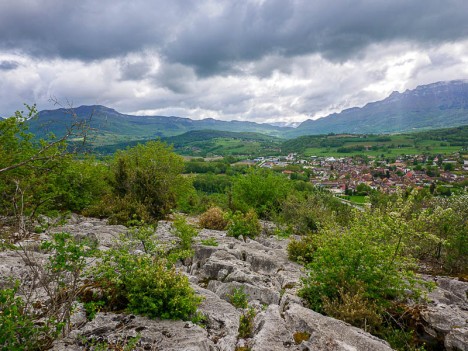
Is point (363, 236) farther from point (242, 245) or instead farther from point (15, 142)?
point (15, 142)

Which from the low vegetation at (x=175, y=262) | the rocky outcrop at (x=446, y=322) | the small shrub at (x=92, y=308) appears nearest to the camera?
the low vegetation at (x=175, y=262)

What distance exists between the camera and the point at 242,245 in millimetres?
14781

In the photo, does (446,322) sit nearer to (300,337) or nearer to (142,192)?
(300,337)

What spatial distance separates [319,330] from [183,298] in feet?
10.8

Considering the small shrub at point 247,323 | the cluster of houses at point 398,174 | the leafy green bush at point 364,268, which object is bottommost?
the cluster of houses at point 398,174

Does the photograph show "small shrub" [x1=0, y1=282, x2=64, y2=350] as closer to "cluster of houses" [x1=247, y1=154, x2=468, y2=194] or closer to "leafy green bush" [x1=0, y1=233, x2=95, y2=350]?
"leafy green bush" [x1=0, y1=233, x2=95, y2=350]

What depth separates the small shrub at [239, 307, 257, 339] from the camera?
673 centimetres

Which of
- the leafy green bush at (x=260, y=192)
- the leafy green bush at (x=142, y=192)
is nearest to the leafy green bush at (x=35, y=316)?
the leafy green bush at (x=142, y=192)

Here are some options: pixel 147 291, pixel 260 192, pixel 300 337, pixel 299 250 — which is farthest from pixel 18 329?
pixel 260 192

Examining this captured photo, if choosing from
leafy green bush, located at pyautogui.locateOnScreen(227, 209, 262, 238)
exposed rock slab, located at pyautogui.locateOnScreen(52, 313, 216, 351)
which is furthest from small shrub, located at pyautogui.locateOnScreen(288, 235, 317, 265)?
exposed rock slab, located at pyautogui.locateOnScreen(52, 313, 216, 351)

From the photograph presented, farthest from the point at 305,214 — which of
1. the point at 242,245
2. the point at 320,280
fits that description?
the point at 320,280

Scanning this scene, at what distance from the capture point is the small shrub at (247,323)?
6.73m

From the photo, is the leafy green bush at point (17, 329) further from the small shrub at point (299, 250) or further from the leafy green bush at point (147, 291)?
the small shrub at point (299, 250)

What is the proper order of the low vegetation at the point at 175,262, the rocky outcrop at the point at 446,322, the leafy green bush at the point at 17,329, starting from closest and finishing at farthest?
the leafy green bush at the point at 17,329 < the low vegetation at the point at 175,262 < the rocky outcrop at the point at 446,322
